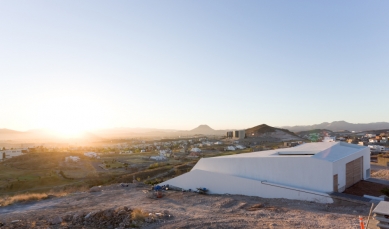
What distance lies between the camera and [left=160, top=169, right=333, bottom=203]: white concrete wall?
15173 mm

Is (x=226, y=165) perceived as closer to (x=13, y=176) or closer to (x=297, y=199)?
(x=297, y=199)

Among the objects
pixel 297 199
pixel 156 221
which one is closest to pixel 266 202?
pixel 297 199

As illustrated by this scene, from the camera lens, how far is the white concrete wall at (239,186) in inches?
597

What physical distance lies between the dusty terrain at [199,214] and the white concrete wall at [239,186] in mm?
735

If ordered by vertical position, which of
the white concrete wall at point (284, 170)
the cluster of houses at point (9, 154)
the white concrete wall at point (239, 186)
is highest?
the white concrete wall at point (284, 170)

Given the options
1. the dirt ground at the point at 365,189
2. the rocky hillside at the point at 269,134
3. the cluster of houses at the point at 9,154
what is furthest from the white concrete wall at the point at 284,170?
the rocky hillside at the point at 269,134

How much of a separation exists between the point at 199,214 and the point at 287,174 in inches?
268

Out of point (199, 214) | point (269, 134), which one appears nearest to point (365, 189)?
point (199, 214)

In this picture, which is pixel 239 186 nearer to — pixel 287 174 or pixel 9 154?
pixel 287 174

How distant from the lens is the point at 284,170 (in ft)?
55.2

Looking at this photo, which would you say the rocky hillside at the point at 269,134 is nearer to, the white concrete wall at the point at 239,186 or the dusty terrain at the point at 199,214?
the white concrete wall at the point at 239,186

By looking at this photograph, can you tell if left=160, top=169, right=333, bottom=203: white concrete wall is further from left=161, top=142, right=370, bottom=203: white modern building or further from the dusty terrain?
the dusty terrain

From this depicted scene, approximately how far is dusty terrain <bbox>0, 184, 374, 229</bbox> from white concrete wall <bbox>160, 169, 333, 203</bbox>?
0.73 metres

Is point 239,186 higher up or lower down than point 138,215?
lower down
